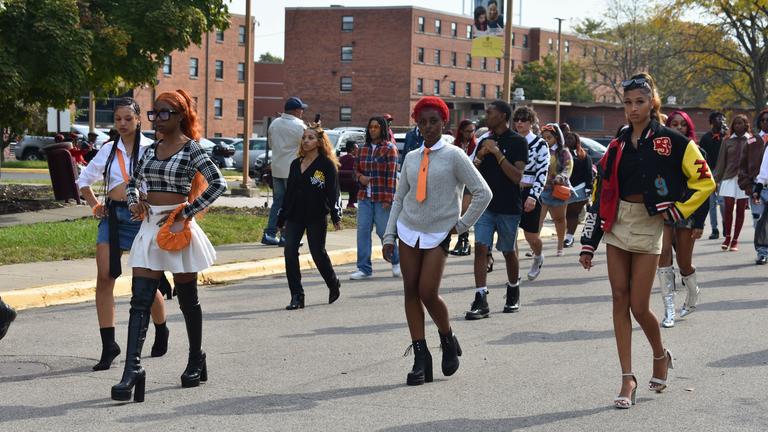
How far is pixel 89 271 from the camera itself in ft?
41.5

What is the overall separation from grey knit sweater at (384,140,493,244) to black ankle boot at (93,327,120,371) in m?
2.03

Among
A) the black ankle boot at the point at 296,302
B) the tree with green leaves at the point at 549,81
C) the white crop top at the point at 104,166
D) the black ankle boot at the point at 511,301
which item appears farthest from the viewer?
the tree with green leaves at the point at 549,81

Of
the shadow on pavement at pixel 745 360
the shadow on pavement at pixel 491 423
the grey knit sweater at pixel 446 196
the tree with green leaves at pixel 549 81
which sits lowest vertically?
the shadow on pavement at pixel 745 360

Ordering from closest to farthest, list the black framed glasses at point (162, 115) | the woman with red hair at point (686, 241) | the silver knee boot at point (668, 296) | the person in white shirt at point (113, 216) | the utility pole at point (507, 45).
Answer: the black framed glasses at point (162, 115) → the person in white shirt at point (113, 216) → the silver knee boot at point (668, 296) → the woman with red hair at point (686, 241) → the utility pole at point (507, 45)

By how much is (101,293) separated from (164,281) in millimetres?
692

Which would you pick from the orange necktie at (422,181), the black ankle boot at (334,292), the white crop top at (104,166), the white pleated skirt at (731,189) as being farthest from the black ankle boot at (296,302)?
the white pleated skirt at (731,189)

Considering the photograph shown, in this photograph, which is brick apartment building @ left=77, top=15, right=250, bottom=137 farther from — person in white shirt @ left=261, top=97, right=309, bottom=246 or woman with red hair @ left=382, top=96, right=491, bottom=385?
woman with red hair @ left=382, top=96, right=491, bottom=385

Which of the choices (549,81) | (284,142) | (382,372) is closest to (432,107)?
(382,372)

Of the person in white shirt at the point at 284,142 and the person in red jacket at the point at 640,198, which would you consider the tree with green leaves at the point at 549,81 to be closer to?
the person in white shirt at the point at 284,142

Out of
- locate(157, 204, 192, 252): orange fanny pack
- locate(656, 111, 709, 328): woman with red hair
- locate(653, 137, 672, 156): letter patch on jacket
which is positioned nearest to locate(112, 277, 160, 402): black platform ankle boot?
locate(157, 204, 192, 252): orange fanny pack

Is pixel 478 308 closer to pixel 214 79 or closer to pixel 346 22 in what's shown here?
pixel 214 79

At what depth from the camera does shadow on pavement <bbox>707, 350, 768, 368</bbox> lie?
8242mm

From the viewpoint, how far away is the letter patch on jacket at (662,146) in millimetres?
6828

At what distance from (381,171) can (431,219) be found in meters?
5.93
